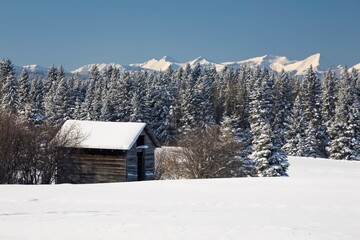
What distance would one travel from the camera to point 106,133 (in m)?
29.3

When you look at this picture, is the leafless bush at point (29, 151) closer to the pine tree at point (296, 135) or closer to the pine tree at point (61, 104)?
the pine tree at point (296, 135)

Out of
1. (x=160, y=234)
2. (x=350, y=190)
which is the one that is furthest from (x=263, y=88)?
(x=160, y=234)

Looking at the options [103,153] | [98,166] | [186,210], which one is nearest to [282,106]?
[103,153]

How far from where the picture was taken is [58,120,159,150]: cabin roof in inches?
1117

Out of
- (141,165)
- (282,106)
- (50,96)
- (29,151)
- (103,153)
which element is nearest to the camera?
(29,151)

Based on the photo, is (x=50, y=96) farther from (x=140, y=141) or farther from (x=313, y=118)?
A: (x=140, y=141)

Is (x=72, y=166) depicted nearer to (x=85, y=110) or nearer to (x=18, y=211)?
(x=18, y=211)

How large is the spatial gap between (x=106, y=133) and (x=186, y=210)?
16.4m

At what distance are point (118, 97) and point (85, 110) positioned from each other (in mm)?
6440

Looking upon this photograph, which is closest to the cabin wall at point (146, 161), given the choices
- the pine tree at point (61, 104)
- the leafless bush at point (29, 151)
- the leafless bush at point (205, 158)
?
the leafless bush at point (205, 158)

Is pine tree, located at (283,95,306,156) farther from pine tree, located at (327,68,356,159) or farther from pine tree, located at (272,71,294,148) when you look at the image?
pine tree, located at (327,68,356,159)

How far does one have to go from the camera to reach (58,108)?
7288cm

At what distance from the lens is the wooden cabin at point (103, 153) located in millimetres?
28438

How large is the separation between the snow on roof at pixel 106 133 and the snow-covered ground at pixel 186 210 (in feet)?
25.4
